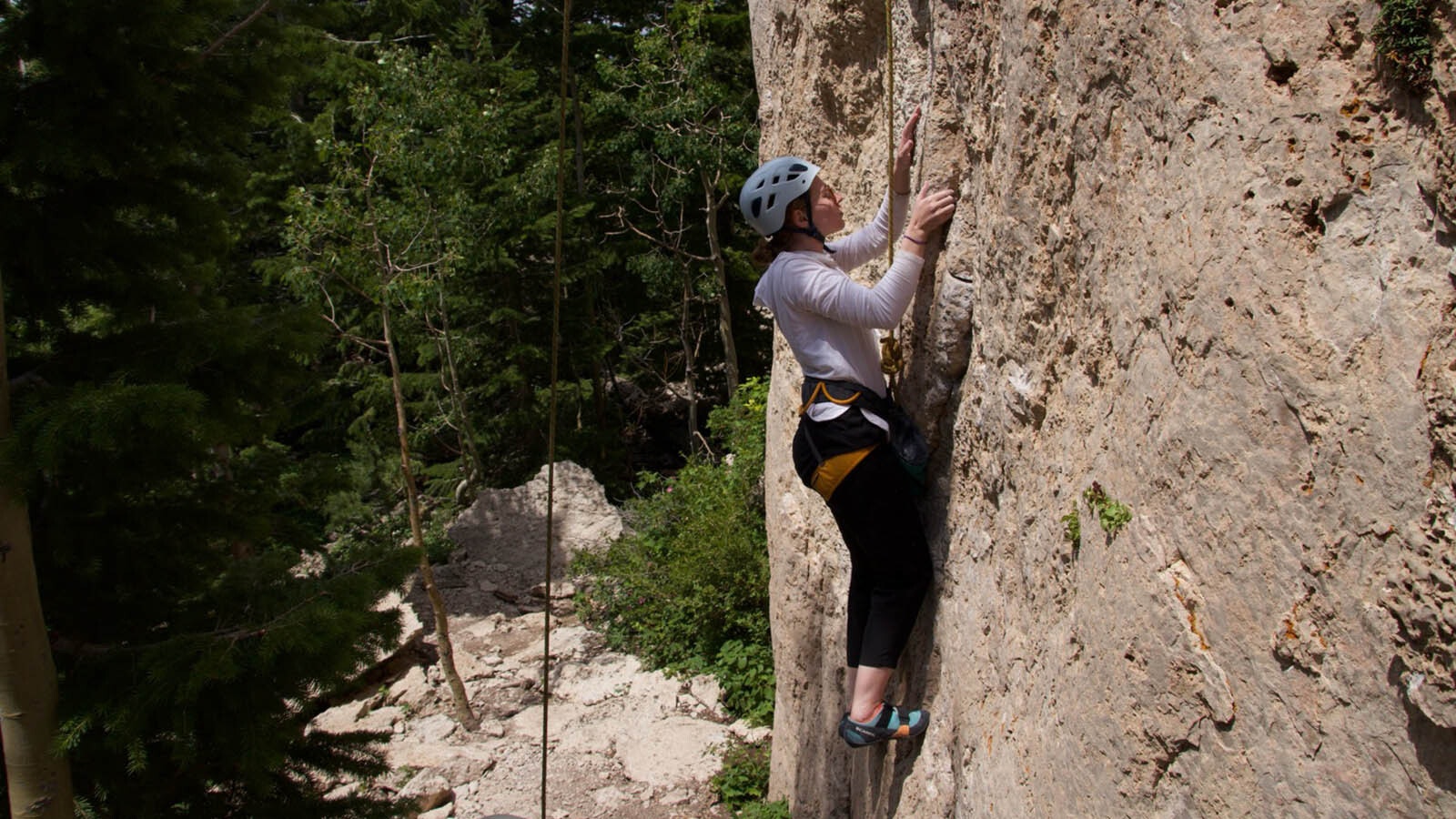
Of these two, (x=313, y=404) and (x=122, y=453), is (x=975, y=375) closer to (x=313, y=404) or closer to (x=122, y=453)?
(x=122, y=453)

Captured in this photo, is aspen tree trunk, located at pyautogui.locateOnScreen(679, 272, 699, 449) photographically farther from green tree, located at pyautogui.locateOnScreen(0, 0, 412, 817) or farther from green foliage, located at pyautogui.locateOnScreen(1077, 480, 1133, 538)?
green foliage, located at pyautogui.locateOnScreen(1077, 480, 1133, 538)

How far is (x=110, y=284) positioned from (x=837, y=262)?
9.92ft

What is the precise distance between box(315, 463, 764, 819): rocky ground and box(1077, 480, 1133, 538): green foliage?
4213 mm

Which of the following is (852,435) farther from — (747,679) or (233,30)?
(747,679)

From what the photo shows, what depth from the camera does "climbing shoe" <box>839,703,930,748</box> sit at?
3.34 meters

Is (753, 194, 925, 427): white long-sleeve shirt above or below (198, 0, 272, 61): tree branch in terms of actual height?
below

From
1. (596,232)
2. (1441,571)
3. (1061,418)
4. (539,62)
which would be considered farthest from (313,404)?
(1441,571)

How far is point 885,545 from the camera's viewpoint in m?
3.25

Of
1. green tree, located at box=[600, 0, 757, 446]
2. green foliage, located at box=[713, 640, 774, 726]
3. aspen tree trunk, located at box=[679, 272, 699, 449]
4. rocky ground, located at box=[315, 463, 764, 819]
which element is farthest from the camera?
aspen tree trunk, located at box=[679, 272, 699, 449]

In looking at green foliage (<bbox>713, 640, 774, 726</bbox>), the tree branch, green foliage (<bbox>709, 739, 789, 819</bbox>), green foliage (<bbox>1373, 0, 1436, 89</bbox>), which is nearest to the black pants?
green foliage (<bbox>1373, 0, 1436, 89</bbox>)

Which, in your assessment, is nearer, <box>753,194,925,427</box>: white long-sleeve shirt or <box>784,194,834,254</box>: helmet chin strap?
<box>753,194,925,427</box>: white long-sleeve shirt

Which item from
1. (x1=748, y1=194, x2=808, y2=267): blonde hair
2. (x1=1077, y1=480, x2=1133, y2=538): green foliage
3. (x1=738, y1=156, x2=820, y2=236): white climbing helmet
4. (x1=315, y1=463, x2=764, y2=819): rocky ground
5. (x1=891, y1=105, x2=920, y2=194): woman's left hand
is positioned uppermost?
(x1=891, y1=105, x2=920, y2=194): woman's left hand

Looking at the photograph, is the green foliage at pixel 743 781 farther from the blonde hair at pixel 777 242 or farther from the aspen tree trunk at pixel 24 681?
the blonde hair at pixel 777 242

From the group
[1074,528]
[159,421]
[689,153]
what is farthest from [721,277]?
[1074,528]
